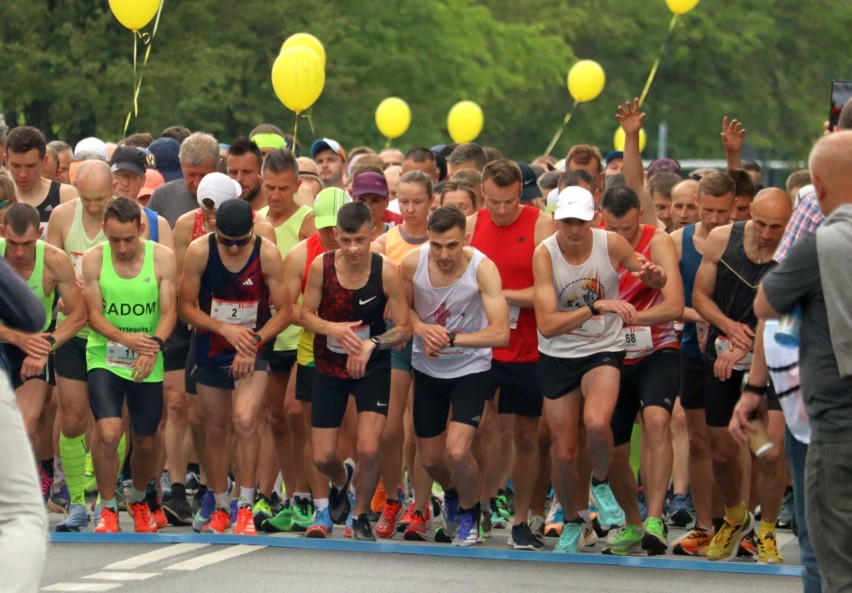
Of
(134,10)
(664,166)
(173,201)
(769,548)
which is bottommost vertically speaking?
(769,548)

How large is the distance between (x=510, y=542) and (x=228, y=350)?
6.67ft

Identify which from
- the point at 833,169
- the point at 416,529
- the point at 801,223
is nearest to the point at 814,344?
the point at 833,169

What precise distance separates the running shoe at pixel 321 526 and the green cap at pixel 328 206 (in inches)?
68.7

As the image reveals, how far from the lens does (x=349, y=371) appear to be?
11.5 meters

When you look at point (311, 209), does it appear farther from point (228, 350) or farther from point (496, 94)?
point (496, 94)

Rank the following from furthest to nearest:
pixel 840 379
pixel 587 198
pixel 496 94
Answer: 1. pixel 496 94
2. pixel 587 198
3. pixel 840 379

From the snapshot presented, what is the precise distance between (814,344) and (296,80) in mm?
12766

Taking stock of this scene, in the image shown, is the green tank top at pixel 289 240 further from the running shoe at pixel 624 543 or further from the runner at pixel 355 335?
the running shoe at pixel 624 543

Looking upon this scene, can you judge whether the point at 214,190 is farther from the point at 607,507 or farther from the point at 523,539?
the point at 607,507

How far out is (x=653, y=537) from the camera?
11422mm

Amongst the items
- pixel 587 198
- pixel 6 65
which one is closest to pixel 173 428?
pixel 587 198

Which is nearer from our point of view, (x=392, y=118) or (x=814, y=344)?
(x=814, y=344)

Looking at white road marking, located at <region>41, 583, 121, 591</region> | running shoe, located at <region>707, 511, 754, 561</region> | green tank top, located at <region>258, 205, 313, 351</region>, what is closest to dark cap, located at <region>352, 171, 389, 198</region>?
green tank top, located at <region>258, 205, 313, 351</region>

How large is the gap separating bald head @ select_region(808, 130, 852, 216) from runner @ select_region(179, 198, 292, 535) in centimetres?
528
